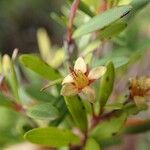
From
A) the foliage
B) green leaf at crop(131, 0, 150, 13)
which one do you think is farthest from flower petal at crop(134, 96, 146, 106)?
green leaf at crop(131, 0, 150, 13)

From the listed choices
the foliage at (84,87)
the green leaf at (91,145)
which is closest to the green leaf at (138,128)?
the foliage at (84,87)

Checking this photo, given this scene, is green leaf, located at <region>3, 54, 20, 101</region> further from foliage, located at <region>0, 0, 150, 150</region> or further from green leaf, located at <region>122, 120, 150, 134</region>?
green leaf, located at <region>122, 120, 150, 134</region>

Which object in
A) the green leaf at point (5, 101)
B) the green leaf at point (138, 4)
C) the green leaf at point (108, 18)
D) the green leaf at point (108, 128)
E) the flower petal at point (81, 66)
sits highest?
the green leaf at point (138, 4)

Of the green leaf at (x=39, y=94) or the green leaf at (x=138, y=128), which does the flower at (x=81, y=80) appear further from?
the green leaf at (x=138, y=128)

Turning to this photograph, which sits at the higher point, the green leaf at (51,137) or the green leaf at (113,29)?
the green leaf at (113,29)

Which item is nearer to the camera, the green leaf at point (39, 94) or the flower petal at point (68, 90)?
the flower petal at point (68, 90)

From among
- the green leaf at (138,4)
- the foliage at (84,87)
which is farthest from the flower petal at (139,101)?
the green leaf at (138,4)
